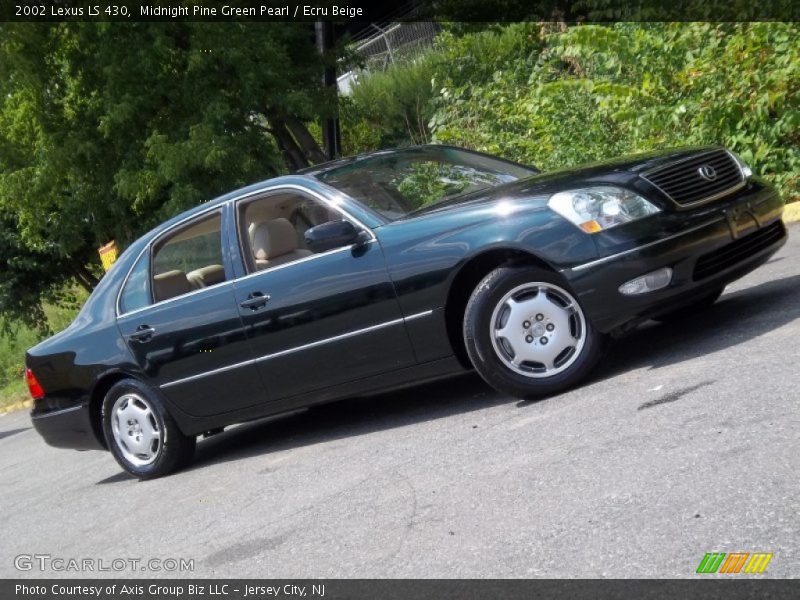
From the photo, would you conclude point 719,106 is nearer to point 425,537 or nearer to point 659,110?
point 659,110

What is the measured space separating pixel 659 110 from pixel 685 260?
18.8 ft

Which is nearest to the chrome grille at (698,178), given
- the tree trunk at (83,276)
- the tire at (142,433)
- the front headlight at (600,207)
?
the front headlight at (600,207)

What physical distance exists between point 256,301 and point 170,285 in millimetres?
977

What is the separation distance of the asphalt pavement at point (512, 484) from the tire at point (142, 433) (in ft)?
0.52

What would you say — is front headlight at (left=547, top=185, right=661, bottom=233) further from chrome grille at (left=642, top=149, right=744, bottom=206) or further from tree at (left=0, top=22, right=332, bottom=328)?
tree at (left=0, top=22, right=332, bottom=328)

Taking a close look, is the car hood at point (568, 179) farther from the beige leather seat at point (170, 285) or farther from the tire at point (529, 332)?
the beige leather seat at point (170, 285)

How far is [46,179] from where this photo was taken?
51.1 ft

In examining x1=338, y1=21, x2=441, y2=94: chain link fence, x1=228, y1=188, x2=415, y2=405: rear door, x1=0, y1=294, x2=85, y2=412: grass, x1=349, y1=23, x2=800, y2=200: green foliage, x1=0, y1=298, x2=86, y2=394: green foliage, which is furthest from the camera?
x1=338, y1=21, x2=441, y2=94: chain link fence

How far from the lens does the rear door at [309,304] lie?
661cm

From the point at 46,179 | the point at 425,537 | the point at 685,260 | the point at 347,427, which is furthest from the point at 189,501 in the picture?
the point at 46,179

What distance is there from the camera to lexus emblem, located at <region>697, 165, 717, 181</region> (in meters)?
6.42

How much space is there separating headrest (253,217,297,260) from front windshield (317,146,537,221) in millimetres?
396

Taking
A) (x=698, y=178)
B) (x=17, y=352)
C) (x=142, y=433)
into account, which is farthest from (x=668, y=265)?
(x=17, y=352)

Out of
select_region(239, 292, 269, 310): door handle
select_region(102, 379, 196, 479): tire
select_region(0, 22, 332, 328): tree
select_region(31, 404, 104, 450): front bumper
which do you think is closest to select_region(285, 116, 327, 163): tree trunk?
select_region(0, 22, 332, 328): tree
